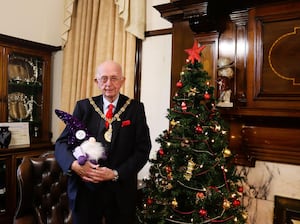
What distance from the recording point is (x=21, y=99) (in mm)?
3355

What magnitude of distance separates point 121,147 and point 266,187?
131 cm

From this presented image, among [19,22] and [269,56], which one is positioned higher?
[19,22]

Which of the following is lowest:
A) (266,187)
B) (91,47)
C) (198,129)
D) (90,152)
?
(266,187)

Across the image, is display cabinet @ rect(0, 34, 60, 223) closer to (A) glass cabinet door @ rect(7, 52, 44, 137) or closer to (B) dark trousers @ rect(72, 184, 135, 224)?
(A) glass cabinet door @ rect(7, 52, 44, 137)

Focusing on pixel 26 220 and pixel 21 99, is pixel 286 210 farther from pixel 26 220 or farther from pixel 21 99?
pixel 21 99

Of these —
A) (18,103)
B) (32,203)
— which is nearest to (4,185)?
(18,103)

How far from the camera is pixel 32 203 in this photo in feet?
5.90

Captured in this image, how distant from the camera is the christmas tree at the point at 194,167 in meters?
1.85

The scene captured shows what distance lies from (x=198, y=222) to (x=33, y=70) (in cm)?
269

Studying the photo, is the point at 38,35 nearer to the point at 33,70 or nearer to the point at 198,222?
the point at 33,70

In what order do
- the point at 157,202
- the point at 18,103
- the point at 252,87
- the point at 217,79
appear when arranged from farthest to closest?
the point at 18,103 → the point at 217,79 → the point at 252,87 → the point at 157,202

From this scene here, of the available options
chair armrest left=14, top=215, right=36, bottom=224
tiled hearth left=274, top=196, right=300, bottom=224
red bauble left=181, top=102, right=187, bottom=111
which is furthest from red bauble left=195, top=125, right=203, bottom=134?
chair armrest left=14, top=215, right=36, bottom=224

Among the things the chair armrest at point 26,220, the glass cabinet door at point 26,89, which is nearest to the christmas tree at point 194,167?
the chair armrest at point 26,220

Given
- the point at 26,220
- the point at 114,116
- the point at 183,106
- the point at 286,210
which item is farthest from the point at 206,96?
the point at 26,220
